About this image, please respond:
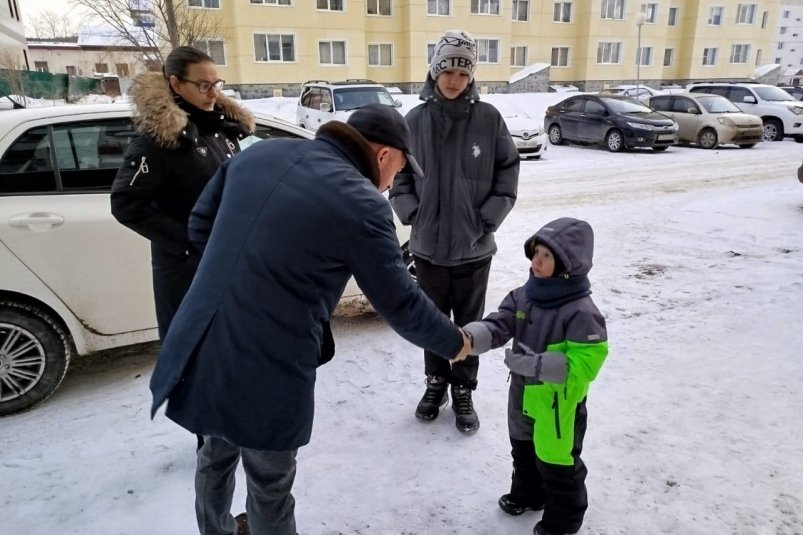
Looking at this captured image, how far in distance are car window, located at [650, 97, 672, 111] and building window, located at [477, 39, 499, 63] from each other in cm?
A: 1913

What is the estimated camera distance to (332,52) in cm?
3123

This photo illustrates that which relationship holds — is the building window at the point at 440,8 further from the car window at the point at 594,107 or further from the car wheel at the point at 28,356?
the car wheel at the point at 28,356

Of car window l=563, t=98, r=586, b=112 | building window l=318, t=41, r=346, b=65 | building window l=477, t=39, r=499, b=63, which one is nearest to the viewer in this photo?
car window l=563, t=98, r=586, b=112

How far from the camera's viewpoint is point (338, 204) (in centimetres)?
167

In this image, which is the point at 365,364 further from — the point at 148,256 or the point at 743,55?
the point at 743,55

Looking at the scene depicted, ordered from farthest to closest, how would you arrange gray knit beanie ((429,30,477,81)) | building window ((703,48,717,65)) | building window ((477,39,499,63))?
building window ((703,48,717,65))
building window ((477,39,499,63))
gray knit beanie ((429,30,477,81))

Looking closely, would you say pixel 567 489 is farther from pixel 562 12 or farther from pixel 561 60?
pixel 562 12

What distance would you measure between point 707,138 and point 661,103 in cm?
200

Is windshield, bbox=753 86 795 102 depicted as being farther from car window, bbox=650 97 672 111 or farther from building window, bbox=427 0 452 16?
building window, bbox=427 0 452 16

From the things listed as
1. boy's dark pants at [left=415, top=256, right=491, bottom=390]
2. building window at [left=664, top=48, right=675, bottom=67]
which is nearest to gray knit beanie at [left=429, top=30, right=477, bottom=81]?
boy's dark pants at [left=415, top=256, right=491, bottom=390]

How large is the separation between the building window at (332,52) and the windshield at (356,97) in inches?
662

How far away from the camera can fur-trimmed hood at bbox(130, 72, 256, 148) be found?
244 cm

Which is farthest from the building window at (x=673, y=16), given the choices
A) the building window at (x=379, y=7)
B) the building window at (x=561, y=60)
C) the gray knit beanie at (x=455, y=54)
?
the gray knit beanie at (x=455, y=54)

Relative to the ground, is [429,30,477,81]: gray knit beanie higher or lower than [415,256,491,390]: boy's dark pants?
higher
